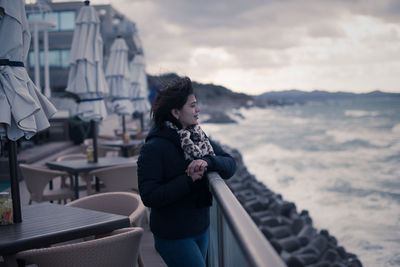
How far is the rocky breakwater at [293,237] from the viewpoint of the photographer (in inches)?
384

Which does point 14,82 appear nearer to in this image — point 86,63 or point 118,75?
point 86,63

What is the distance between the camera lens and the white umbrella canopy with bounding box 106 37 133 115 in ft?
34.6

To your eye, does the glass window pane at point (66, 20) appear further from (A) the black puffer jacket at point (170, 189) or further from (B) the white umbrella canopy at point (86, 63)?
(A) the black puffer jacket at point (170, 189)

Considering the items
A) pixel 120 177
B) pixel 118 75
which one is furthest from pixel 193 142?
pixel 118 75

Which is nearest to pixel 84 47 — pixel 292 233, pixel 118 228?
pixel 118 228

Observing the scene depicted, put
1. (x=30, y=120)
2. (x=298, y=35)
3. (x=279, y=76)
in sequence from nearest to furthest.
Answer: (x=30, y=120), (x=298, y=35), (x=279, y=76)

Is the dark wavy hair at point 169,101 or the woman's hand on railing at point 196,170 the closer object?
the woman's hand on railing at point 196,170

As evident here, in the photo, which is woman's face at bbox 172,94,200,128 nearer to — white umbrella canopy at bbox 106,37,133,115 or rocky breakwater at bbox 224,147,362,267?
rocky breakwater at bbox 224,147,362,267

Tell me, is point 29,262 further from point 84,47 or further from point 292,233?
point 292,233

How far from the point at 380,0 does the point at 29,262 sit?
3437 centimetres

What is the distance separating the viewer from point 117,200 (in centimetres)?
363

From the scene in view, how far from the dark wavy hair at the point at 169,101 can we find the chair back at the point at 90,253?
69 centimetres

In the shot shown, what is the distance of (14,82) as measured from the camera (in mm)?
2691

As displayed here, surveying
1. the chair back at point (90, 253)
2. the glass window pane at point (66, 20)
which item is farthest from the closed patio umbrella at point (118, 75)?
the glass window pane at point (66, 20)
